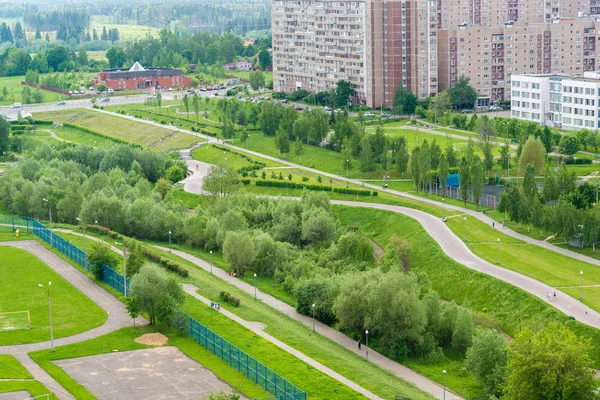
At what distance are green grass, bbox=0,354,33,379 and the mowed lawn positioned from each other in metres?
2.94

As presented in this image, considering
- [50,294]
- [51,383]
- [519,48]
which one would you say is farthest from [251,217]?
[519,48]

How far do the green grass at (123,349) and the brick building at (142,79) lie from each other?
134063 millimetres

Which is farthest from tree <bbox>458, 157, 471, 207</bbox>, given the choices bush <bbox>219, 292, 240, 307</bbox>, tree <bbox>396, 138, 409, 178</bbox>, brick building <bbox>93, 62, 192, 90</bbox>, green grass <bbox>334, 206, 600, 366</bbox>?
brick building <bbox>93, 62, 192, 90</bbox>

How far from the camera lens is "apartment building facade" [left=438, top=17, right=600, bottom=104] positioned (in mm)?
147625

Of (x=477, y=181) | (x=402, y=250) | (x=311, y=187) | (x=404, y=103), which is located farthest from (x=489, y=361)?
(x=404, y=103)

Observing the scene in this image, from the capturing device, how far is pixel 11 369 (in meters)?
56.9

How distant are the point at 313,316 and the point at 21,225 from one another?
33.6 meters

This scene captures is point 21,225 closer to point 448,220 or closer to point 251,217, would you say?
point 251,217

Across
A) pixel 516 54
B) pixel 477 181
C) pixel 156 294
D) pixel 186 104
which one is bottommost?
pixel 156 294

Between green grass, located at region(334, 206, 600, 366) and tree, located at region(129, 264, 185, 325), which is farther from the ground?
tree, located at region(129, 264, 185, 325)

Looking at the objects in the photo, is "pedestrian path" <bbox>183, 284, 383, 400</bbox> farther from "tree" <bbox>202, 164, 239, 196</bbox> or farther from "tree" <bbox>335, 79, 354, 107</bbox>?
"tree" <bbox>335, 79, 354, 107</bbox>

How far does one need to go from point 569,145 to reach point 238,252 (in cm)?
4259

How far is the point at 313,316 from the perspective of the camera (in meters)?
68.0

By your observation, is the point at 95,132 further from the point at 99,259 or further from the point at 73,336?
the point at 73,336
